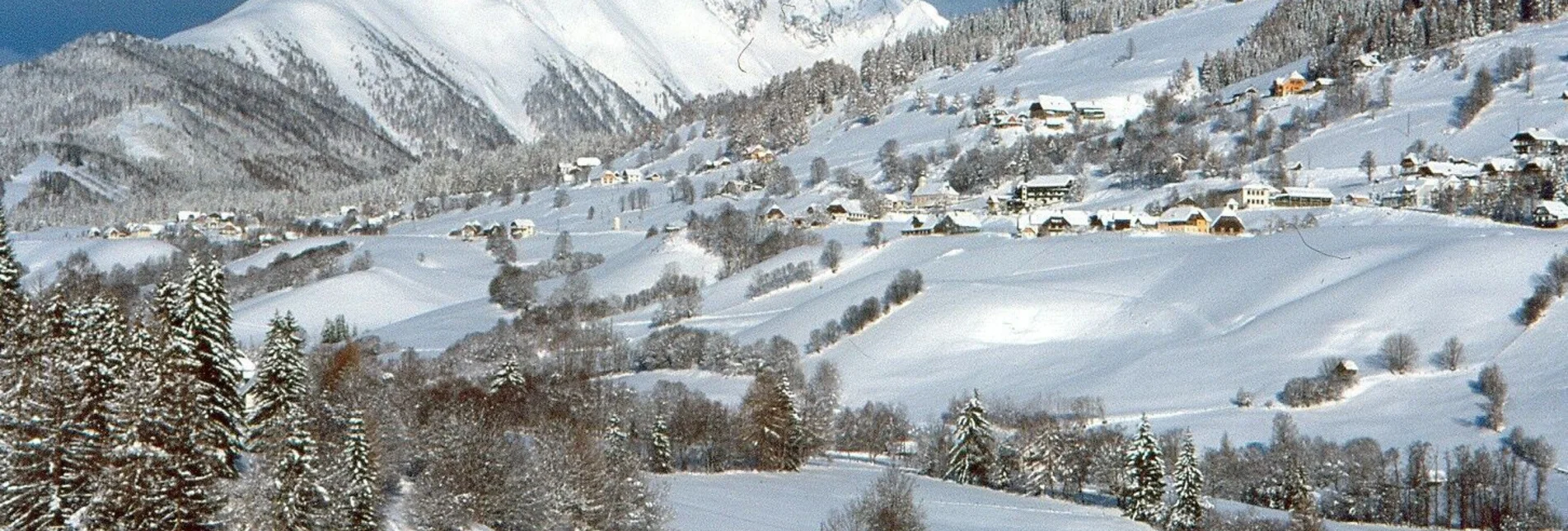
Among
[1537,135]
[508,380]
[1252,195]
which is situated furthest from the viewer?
[1252,195]

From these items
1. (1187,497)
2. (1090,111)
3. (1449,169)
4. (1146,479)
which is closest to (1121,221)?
(1449,169)

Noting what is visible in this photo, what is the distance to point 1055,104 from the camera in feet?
605

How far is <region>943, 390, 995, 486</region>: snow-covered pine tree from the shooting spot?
2694 inches

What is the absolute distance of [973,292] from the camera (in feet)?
328

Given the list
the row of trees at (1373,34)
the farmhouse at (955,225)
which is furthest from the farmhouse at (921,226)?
the row of trees at (1373,34)

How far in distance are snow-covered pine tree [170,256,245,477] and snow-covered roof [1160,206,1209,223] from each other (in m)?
93.9

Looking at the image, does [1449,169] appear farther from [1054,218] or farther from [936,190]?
[936,190]

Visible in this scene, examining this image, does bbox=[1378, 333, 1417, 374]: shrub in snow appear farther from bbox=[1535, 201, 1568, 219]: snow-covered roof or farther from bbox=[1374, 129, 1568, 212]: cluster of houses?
bbox=[1374, 129, 1568, 212]: cluster of houses

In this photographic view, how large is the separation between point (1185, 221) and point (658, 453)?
227 ft

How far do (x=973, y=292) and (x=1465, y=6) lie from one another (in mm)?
112903

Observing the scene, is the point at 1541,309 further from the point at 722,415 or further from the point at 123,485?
the point at 123,485

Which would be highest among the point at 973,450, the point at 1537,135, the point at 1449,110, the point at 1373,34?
the point at 1373,34

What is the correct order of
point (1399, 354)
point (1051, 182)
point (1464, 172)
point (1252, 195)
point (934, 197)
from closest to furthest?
point (1399, 354) → point (1464, 172) → point (1252, 195) → point (1051, 182) → point (934, 197)

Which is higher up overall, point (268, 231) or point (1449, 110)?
point (1449, 110)
